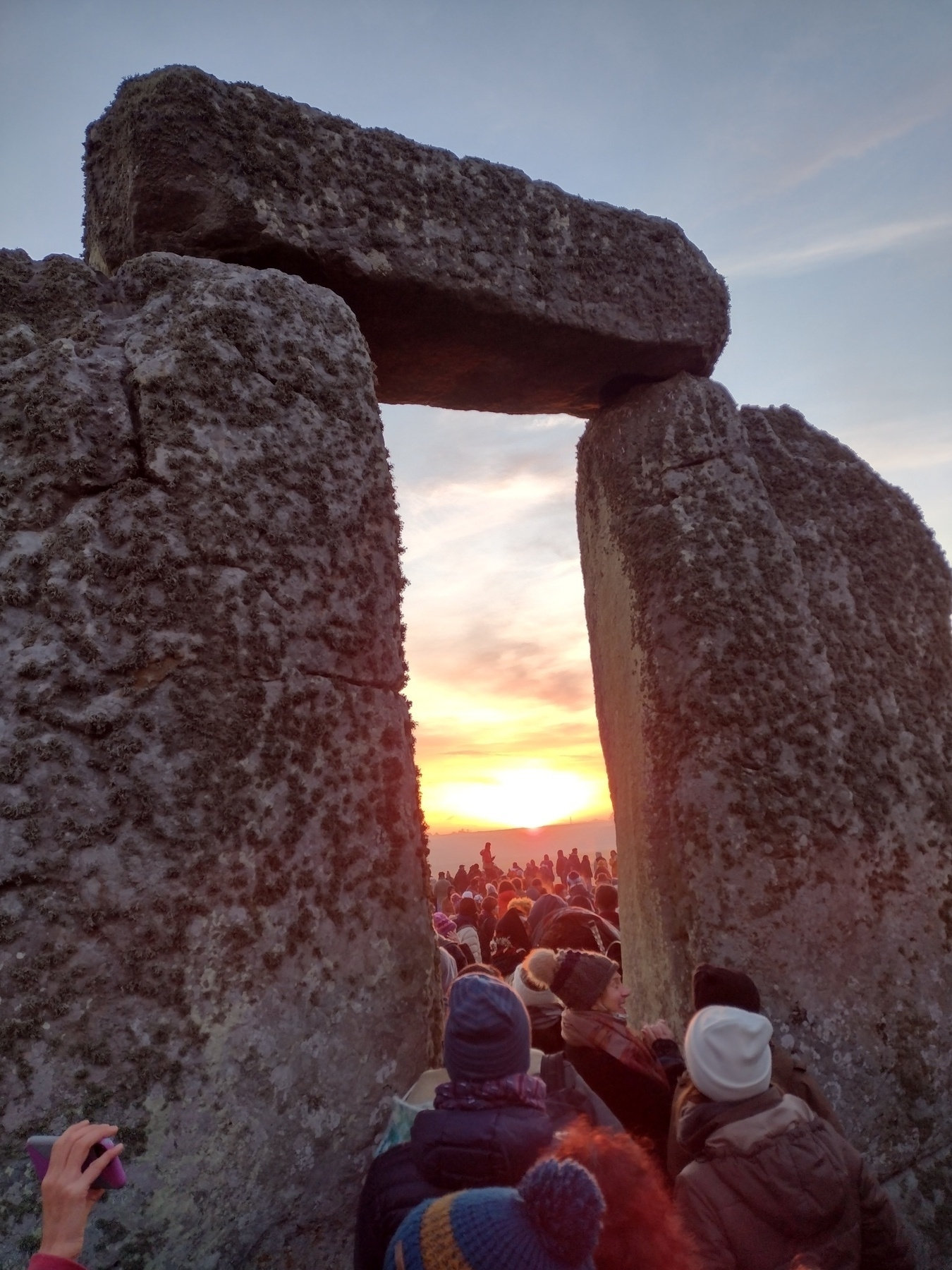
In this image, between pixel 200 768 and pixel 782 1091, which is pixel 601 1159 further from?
pixel 200 768

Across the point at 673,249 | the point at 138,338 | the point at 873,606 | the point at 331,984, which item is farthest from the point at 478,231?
the point at 331,984

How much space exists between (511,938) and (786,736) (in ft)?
10.6

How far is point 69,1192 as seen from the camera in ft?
3.59

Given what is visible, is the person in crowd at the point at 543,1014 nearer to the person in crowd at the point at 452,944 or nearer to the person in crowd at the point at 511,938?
the person in crowd at the point at 452,944

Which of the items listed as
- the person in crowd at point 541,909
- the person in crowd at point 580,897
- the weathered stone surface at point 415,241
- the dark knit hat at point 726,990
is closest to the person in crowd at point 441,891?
the person in crowd at point 580,897

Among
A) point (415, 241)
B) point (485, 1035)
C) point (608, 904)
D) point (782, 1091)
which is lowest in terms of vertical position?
point (782, 1091)

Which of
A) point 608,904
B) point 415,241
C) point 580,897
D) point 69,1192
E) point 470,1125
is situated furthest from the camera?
point 580,897

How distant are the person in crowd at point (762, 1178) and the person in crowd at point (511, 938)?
3.20 metres

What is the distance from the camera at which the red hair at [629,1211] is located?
3.68 ft

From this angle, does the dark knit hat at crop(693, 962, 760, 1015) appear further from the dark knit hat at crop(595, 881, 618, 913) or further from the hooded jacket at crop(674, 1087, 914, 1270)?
the dark knit hat at crop(595, 881, 618, 913)

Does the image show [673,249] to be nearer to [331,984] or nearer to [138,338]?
[138,338]

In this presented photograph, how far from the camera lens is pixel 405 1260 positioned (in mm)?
985

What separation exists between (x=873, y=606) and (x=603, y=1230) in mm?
2108

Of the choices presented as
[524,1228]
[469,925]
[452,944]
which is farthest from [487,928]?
[524,1228]
